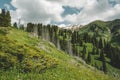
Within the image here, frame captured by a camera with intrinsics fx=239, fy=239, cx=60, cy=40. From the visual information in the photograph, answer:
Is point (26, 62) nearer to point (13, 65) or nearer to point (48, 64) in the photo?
point (13, 65)

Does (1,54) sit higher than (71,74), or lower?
higher

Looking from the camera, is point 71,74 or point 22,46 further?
point 71,74

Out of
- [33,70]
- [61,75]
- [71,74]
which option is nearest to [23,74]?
[33,70]

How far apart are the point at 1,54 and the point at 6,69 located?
4.20 ft

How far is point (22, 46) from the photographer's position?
2172 centimetres

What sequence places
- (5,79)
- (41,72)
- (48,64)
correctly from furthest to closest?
(48,64), (41,72), (5,79)

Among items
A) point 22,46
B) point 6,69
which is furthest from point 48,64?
point 6,69

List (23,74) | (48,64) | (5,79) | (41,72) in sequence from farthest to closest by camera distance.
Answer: (48,64) < (41,72) < (23,74) < (5,79)

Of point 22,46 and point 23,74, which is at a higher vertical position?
point 22,46

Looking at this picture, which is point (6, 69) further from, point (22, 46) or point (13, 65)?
point (22, 46)

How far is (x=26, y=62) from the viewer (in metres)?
20.0

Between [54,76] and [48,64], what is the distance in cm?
145

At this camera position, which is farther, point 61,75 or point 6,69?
point 61,75

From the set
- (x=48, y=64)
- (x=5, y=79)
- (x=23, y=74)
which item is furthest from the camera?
(x=48, y=64)
